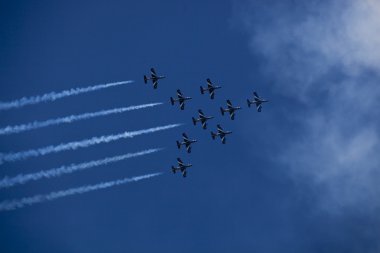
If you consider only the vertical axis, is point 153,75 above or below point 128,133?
above

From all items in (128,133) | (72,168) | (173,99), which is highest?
(173,99)

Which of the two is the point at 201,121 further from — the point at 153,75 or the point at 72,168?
the point at 72,168

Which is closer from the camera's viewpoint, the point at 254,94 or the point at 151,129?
the point at 151,129

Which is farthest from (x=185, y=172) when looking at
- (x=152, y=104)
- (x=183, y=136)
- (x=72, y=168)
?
(x=72, y=168)

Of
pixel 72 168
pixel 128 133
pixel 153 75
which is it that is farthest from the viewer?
pixel 153 75

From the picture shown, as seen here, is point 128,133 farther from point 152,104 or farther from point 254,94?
point 254,94

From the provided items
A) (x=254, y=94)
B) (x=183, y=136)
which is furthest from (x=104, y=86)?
(x=254, y=94)

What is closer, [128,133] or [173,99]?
[128,133]

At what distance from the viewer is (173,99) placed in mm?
150000

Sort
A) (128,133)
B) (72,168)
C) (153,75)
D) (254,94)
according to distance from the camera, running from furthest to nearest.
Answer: (254,94), (153,75), (128,133), (72,168)

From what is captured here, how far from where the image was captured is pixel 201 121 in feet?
502

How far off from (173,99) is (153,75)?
226 inches

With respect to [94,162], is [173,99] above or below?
above

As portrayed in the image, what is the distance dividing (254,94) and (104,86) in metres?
37.1
